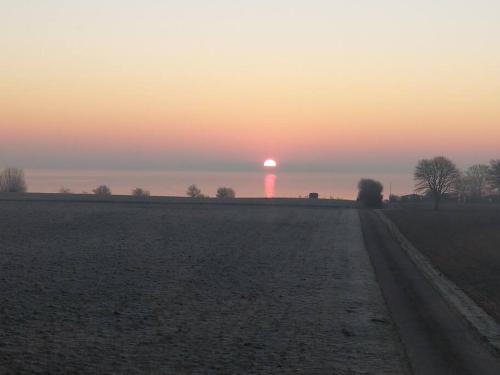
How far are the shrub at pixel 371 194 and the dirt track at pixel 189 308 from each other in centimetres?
7008

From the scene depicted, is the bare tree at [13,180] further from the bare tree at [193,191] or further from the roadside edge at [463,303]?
the roadside edge at [463,303]

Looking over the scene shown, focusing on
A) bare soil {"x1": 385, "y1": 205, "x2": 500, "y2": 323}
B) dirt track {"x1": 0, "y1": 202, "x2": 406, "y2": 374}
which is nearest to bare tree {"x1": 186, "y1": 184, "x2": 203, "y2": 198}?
bare soil {"x1": 385, "y1": 205, "x2": 500, "y2": 323}

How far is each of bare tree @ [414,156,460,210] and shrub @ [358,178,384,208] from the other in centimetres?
→ 2063

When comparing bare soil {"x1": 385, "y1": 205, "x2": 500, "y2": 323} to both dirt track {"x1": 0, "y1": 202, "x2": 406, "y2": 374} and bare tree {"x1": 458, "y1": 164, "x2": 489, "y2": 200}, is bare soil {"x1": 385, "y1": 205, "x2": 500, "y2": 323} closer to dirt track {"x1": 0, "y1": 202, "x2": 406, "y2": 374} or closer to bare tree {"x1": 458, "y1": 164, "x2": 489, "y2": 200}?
dirt track {"x1": 0, "y1": 202, "x2": 406, "y2": 374}

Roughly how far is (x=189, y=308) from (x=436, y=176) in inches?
4570

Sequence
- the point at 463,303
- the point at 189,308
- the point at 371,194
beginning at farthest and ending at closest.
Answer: the point at 371,194
the point at 463,303
the point at 189,308

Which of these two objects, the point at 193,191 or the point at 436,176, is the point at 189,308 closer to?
the point at 436,176

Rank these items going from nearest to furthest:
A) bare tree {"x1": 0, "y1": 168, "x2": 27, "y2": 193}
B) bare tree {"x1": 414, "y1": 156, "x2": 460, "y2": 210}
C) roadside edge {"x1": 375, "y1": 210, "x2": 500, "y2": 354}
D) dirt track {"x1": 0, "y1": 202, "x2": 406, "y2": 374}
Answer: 1. dirt track {"x1": 0, "y1": 202, "x2": 406, "y2": 374}
2. roadside edge {"x1": 375, "y1": 210, "x2": 500, "y2": 354}
3. bare tree {"x1": 414, "y1": 156, "x2": 460, "y2": 210}
4. bare tree {"x1": 0, "y1": 168, "x2": 27, "y2": 193}

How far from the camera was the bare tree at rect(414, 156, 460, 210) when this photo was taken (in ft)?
421

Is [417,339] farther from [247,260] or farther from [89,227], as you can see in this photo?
[89,227]

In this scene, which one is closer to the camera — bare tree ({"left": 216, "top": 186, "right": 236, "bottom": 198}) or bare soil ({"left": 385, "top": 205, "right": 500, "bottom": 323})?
bare soil ({"left": 385, "top": 205, "right": 500, "bottom": 323})

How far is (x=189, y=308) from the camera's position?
19.8 meters

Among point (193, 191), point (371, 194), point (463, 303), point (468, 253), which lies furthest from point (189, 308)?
point (193, 191)

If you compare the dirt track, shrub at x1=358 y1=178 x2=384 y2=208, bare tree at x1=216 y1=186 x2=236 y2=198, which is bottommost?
the dirt track
